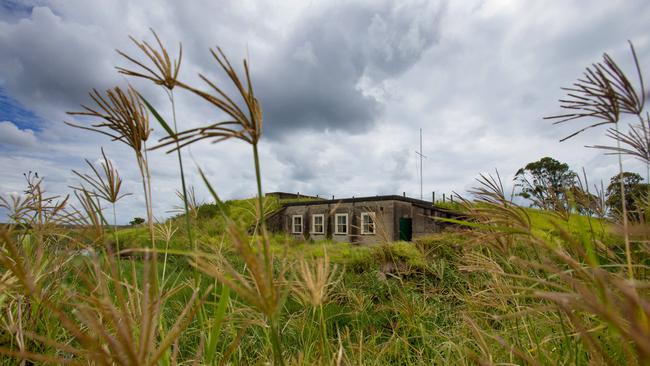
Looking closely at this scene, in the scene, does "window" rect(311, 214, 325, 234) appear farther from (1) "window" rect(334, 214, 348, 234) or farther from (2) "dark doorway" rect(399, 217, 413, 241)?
(2) "dark doorway" rect(399, 217, 413, 241)

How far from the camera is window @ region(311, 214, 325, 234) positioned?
872 inches

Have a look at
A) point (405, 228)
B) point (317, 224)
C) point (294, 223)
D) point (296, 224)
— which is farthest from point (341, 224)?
point (405, 228)

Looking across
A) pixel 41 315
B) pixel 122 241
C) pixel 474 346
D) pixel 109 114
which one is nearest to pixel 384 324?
pixel 474 346

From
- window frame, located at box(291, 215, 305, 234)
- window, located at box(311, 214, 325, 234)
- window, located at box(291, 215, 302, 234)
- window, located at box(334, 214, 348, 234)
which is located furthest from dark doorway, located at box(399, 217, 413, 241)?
window, located at box(291, 215, 302, 234)

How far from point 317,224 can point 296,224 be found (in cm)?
191

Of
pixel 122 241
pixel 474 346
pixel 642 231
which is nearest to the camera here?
pixel 642 231

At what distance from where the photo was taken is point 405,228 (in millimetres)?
18516

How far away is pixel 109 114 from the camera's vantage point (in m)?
1.20

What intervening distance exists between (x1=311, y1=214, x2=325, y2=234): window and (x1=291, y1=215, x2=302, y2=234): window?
119 centimetres

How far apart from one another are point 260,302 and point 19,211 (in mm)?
2570

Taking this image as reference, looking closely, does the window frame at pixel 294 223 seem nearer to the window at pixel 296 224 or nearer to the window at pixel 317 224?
the window at pixel 296 224

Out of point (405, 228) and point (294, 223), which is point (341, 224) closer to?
point (294, 223)

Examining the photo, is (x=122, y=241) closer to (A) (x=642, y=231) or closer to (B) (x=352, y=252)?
(B) (x=352, y=252)

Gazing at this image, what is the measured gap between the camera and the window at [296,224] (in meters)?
23.6
